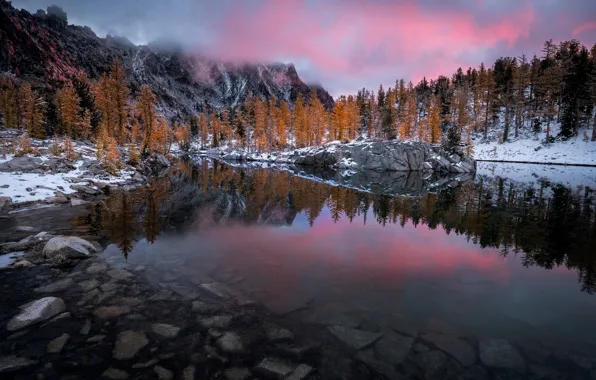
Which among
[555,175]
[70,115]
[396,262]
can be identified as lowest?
[396,262]

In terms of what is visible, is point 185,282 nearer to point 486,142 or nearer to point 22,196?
point 22,196

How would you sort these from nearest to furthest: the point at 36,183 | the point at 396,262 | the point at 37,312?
the point at 37,312, the point at 396,262, the point at 36,183

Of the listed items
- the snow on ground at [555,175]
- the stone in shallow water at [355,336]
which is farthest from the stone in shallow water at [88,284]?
the snow on ground at [555,175]

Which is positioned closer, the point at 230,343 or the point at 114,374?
the point at 114,374

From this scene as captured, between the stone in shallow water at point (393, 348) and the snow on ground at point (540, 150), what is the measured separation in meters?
75.7

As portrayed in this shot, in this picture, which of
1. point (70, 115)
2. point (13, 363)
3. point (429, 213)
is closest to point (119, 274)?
point (13, 363)

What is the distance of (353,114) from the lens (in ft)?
325

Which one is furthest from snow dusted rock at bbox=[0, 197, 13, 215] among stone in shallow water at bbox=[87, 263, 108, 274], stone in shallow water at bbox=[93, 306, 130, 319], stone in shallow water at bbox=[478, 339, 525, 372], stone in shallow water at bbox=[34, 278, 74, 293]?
stone in shallow water at bbox=[478, 339, 525, 372]

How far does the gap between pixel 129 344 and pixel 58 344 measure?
1.32 m

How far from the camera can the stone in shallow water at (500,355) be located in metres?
5.77

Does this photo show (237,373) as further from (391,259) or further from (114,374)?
(391,259)

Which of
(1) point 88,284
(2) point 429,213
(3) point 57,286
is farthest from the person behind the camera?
(2) point 429,213

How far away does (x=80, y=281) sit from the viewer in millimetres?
8586

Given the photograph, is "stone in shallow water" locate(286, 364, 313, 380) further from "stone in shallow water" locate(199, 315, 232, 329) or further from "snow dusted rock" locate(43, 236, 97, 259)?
"snow dusted rock" locate(43, 236, 97, 259)
